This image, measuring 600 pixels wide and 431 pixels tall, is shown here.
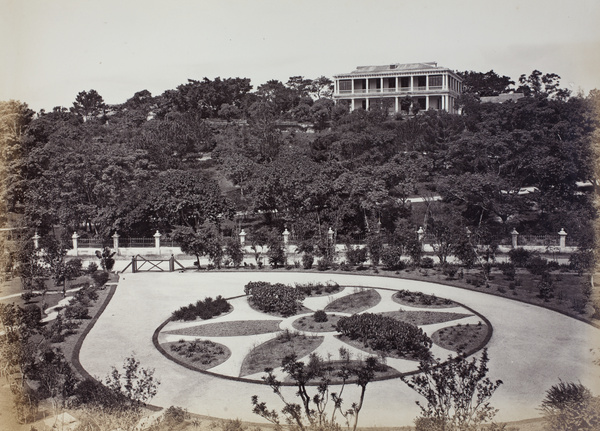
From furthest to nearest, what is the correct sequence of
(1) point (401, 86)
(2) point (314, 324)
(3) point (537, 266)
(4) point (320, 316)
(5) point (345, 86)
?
1. (5) point (345, 86)
2. (1) point (401, 86)
3. (3) point (537, 266)
4. (4) point (320, 316)
5. (2) point (314, 324)

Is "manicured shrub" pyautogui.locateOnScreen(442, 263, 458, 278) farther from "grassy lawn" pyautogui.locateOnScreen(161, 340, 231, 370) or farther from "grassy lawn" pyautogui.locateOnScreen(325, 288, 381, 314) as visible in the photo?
"grassy lawn" pyautogui.locateOnScreen(161, 340, 231, 370)

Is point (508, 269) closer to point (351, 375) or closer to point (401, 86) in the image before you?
point (351, 375)

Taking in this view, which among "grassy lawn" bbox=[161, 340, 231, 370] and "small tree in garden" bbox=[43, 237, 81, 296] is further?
"small tree in garden" bbox=[43, 237, 81, 296]

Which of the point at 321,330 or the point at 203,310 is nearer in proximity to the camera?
→ the point at 321,330

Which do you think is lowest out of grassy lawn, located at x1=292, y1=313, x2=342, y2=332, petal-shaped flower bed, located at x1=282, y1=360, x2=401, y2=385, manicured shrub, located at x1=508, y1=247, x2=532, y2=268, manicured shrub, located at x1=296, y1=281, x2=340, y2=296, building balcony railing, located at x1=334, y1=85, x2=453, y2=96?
petal-shaped flower bed, located at x1=282, y1=360, x2=401, y2=385

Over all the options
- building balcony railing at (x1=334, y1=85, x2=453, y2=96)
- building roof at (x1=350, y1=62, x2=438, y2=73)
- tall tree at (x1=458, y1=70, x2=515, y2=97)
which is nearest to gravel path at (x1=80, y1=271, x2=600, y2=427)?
building balcony railing at (x1=334, y1=85, x2=453, y2=96)

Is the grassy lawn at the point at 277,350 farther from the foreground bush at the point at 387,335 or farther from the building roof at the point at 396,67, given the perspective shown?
the building roof at the point at 396,67

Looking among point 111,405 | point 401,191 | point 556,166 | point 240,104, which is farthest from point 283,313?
point 240,104

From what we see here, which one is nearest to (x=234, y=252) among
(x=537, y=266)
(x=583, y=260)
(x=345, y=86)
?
(x=537, y=266)
